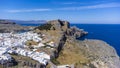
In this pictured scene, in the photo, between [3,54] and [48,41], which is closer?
[3,54]

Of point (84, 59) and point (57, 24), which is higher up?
point (57, 24)

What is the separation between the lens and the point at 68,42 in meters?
68.4

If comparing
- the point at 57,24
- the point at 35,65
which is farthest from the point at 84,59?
the point at 57,24

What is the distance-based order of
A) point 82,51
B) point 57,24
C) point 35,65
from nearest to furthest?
1. point 35,65
2. point 82,51
3. point 57,24

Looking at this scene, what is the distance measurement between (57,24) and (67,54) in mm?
25769

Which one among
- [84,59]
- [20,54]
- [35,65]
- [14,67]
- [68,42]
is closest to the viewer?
[14,67]

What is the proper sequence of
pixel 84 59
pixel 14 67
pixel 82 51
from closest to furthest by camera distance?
1. pixel 14 67
2. pixel 84 59
3. pixel 82 51

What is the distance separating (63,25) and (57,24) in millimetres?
5638

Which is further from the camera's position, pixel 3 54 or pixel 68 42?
pixel 68 42

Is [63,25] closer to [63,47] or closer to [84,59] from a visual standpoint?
[63,47]

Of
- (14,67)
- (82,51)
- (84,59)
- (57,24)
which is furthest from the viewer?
(57,24)

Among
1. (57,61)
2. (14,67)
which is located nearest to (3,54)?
(14,67)

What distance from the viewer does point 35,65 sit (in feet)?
150

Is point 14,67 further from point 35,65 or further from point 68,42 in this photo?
point 68,42
